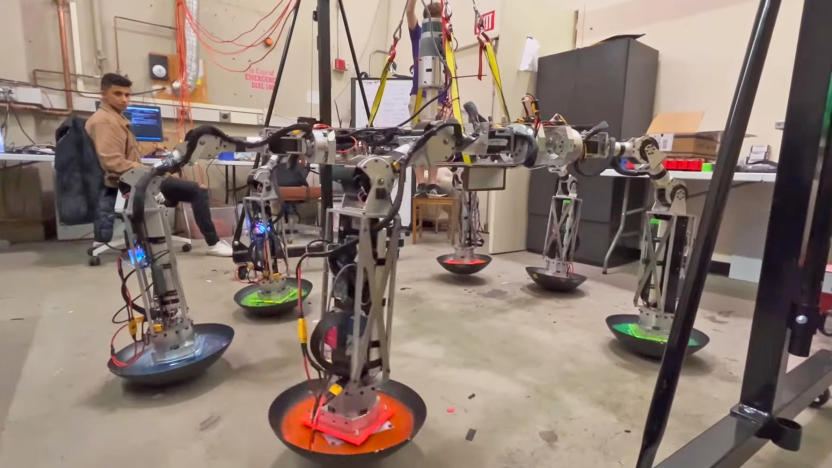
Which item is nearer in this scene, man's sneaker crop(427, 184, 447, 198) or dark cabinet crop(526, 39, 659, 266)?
dark cabinet crop(526, 39, 659, 266)

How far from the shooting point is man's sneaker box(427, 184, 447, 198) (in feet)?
13.6

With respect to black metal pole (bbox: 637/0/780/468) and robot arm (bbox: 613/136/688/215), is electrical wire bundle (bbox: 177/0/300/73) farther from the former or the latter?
black metal pole (bbox: 637/0/780/468)

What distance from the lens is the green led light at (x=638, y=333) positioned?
1769mm

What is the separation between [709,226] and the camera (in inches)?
33.7

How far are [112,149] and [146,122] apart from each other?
118cm

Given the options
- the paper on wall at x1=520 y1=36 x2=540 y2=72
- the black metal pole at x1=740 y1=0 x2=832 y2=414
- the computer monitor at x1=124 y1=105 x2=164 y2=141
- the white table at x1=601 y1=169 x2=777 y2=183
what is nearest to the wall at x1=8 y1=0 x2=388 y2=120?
the computer monitor at x1=124 y1=105 x2=164 y2=141

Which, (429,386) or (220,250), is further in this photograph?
(220,250)

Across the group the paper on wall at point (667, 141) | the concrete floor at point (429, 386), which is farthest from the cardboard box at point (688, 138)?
the concrete floor at point (429, 386)

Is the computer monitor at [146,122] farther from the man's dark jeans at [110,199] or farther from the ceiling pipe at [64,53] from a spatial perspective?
the man's dark jeans at [110,199]

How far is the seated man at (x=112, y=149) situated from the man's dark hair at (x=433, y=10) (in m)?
1.89

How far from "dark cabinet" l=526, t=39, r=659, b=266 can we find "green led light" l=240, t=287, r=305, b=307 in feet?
7.55

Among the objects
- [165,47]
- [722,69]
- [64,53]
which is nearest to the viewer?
[722,69]

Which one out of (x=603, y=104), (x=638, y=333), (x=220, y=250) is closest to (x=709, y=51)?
(x=603, y=104)

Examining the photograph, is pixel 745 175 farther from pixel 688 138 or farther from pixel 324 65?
pixel 324 65
